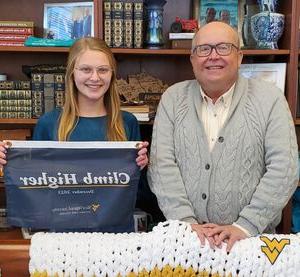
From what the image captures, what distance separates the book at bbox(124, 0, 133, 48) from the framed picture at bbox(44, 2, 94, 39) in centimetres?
19

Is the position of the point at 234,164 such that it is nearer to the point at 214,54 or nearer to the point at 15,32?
the point at 214,54

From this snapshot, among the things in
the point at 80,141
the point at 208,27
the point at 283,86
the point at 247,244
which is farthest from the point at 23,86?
the point at 247,244

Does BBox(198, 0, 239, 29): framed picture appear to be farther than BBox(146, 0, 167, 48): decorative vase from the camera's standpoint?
Yes

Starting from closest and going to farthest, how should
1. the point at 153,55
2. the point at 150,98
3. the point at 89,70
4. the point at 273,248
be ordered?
the point at 273,248, the point at 89,70, the point at 150,98, the point at 153,55

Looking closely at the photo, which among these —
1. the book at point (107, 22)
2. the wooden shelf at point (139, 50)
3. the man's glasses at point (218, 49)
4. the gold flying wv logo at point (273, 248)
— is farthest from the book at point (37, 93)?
the gold flying wv logo at point (273, 248)

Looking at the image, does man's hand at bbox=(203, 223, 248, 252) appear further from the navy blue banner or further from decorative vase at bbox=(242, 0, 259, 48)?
decorative vase at bbox=(242, 0, 259, 48)

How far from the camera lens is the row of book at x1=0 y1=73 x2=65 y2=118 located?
2.22 meters

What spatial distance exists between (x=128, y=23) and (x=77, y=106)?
A: 0.73 metres

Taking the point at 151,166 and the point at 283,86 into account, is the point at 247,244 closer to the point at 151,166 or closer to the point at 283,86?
the point at 151,166

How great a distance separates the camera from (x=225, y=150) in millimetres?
1496

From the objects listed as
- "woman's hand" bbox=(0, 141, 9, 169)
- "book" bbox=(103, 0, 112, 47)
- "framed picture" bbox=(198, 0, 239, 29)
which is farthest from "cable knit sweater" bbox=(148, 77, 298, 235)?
"framed picture" bbox=(198, 0, 239, 29)

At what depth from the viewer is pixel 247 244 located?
1.21 m

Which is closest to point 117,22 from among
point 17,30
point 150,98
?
point 150,98

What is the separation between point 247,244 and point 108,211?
52cm
